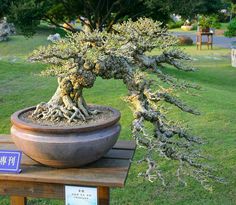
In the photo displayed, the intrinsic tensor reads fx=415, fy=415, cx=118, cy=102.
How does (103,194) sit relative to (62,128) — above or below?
below

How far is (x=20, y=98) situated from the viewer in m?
5.23

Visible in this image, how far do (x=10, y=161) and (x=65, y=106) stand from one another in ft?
1.18

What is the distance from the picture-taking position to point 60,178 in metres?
1.78

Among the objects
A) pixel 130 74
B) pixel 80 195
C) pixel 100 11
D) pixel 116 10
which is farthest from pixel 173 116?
pixel 116 10

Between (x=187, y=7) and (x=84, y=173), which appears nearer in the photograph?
(x=84, y=173)

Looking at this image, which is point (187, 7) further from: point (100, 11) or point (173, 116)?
point (173, 116)

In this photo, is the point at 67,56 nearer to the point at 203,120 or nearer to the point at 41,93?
the point at 203,120

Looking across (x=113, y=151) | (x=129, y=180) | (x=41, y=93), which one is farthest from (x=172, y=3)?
(x=113, y=151)

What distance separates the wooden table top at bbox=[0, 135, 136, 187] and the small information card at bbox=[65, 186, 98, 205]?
39 mm

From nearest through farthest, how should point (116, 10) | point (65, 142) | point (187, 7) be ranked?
1. point (65, 142)
2. point (187, 7)
3. point (116, 10)

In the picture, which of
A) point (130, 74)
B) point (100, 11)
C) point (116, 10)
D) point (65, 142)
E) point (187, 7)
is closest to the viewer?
point (65, 142)

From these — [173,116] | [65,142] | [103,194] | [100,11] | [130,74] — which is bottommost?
[173,116]

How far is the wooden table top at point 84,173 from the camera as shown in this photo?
1.76m

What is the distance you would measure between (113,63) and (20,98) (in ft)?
11.5
